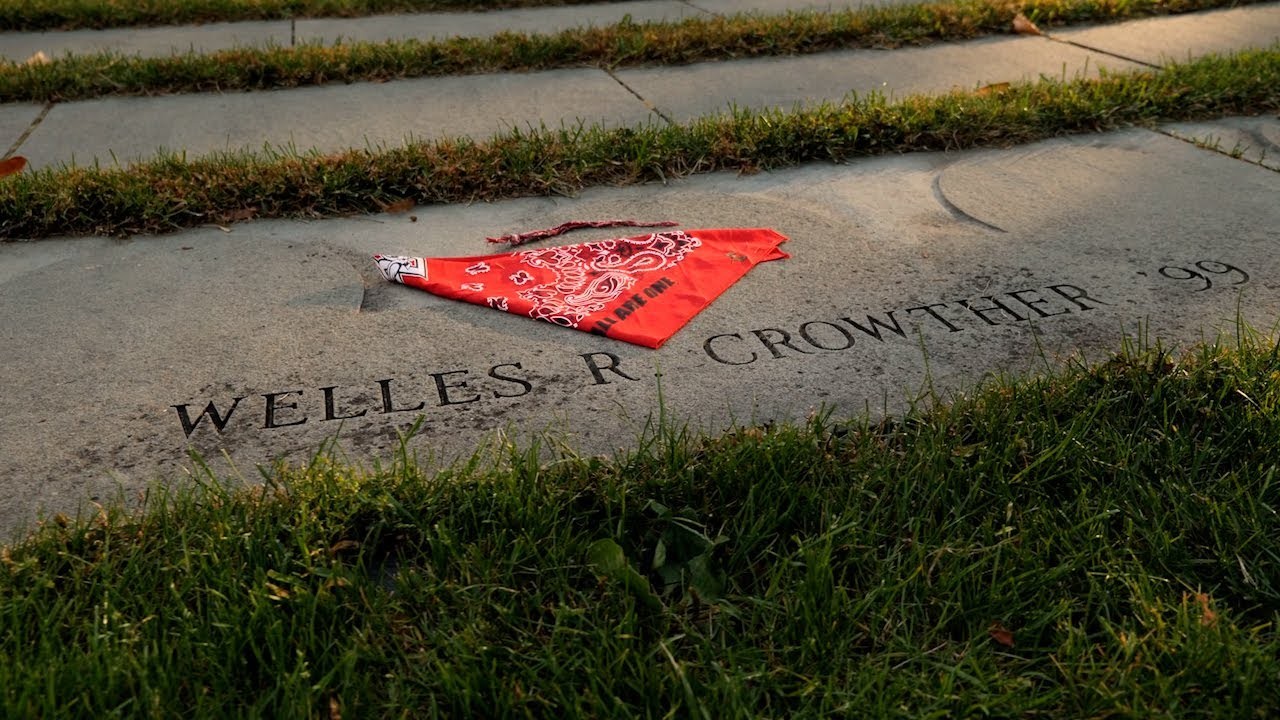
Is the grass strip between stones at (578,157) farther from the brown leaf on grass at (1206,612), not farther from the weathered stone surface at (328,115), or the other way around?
the brown leaf on grass at (1206,612)


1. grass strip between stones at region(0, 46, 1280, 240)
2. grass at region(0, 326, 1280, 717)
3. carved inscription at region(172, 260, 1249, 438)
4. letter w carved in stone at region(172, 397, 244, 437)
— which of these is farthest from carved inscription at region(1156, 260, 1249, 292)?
letter w carved in stone at region(172, 397, 244, 437)

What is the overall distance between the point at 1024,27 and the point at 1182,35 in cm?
73

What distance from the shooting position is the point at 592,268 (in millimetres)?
2557

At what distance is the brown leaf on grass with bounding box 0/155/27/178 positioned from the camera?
9.96 ft

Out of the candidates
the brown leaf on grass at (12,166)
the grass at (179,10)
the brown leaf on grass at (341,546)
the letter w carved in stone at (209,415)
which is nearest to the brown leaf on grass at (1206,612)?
the brown leaf on grass at (341,546)

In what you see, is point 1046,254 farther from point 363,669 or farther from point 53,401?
point 53,401

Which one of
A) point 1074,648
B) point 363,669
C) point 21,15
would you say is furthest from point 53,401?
point 21,15

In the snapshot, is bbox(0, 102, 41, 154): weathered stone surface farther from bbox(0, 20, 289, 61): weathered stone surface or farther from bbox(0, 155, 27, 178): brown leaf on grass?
bbox(0, 20, 289, 61): weathered stone surface

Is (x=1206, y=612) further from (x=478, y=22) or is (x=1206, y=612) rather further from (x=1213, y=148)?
(x=478, y=22)

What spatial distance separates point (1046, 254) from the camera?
2.61 metres

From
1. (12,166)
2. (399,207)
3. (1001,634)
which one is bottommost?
(1001,634)

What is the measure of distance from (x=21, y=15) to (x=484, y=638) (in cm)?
474

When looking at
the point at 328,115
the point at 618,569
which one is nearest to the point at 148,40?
the point at 328,115

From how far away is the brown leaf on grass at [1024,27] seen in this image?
467cm
